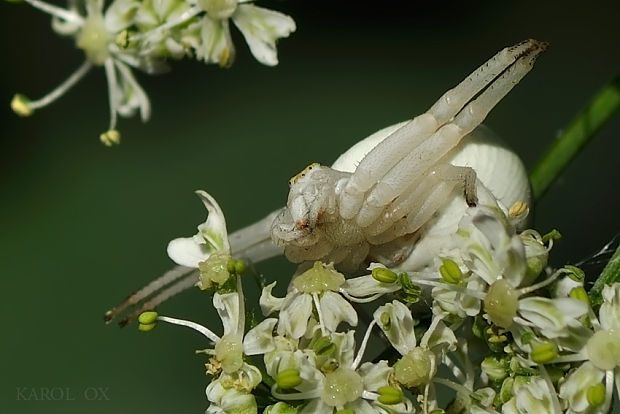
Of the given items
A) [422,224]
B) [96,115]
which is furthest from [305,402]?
[96,115]

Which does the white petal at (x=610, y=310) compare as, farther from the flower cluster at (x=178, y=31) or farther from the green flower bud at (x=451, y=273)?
the flower cluster at (x=178, y=31)

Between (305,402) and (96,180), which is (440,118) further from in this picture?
(96,180)

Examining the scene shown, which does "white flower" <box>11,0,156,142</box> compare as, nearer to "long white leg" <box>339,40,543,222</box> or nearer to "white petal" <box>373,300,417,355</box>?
"long white leg" <box>339,40,543,222</box>

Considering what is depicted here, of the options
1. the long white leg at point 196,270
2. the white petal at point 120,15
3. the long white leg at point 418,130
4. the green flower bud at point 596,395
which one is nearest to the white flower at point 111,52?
the white petal at point 120,15

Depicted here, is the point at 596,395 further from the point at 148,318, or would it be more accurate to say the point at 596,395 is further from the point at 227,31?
the point at 227,31

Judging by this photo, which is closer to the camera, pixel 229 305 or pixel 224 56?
pixel 229 305

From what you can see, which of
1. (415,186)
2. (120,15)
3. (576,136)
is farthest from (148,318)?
(576,136)
